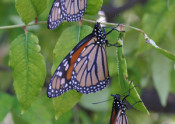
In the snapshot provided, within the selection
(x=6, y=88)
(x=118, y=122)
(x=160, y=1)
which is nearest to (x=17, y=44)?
(x=118, y=122)

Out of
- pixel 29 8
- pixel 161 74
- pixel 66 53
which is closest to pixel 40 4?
pixel 29 8

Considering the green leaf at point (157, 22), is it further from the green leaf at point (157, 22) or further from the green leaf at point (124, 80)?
the green leaf at point (124, 80)

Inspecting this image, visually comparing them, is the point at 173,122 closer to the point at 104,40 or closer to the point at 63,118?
the point at 63,118

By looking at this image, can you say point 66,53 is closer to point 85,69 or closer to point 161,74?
point 85,69

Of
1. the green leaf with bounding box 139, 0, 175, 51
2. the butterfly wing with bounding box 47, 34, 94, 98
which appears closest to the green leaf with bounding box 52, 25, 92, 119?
the butterfly wing with bounding box 47, 34, 94, 98

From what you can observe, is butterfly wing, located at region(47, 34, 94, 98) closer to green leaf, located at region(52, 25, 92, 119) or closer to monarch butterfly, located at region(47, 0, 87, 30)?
green leaf, located at region(52, 25, 92, 119)

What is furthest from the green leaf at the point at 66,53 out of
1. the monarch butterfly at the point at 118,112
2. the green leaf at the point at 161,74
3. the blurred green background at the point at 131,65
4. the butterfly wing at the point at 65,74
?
the green leaf at the point at 161,74
